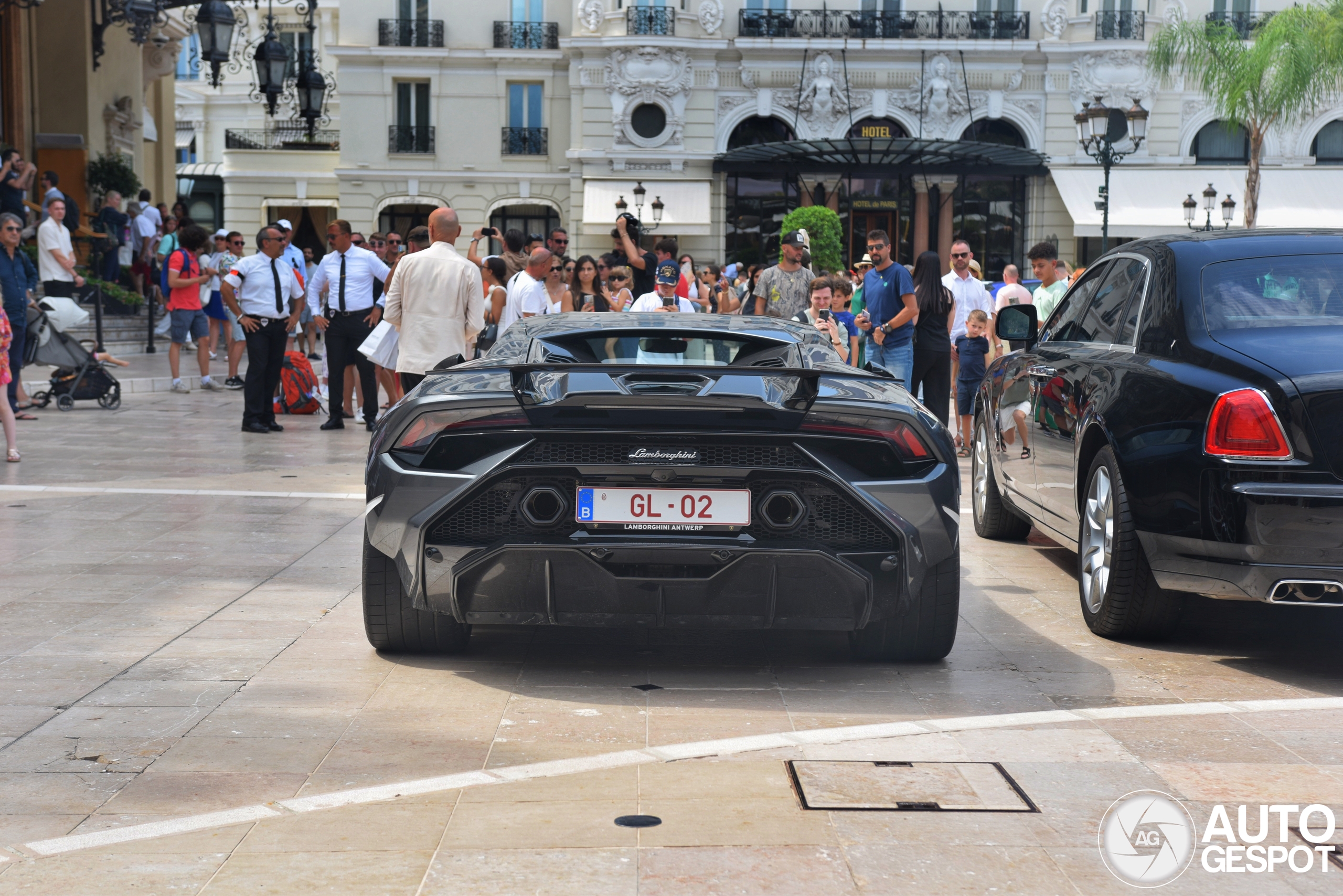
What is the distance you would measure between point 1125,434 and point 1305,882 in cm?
257

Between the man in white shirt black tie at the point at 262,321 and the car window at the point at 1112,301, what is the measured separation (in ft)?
27.2

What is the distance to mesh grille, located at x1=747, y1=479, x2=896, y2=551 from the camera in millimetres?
4809

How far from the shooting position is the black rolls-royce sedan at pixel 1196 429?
5020mm

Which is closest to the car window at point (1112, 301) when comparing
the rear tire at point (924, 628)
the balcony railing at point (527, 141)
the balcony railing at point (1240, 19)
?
the rear tire at point (924, 628)

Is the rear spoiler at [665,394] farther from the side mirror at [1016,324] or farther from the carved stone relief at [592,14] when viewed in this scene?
the carved stone relief at [592,14]

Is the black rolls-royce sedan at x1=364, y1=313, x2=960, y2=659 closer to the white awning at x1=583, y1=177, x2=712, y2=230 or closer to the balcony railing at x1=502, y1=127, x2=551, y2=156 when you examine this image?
the white awning at x1=583, y1=177, x2=712, y2=230

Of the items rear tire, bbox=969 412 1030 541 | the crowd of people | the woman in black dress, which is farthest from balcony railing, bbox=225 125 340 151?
rear tire, bbox=969 412 1030 541

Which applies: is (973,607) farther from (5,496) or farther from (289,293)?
(289,293)

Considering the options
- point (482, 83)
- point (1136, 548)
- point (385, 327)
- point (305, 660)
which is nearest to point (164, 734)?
point (305, 660)

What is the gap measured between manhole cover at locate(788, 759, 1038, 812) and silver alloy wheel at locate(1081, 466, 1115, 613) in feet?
6.15

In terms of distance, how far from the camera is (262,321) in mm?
13359

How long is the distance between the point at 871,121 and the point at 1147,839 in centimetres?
4010

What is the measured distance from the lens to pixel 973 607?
6527 mm

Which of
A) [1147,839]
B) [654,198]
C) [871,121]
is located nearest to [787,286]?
[1147,839]
